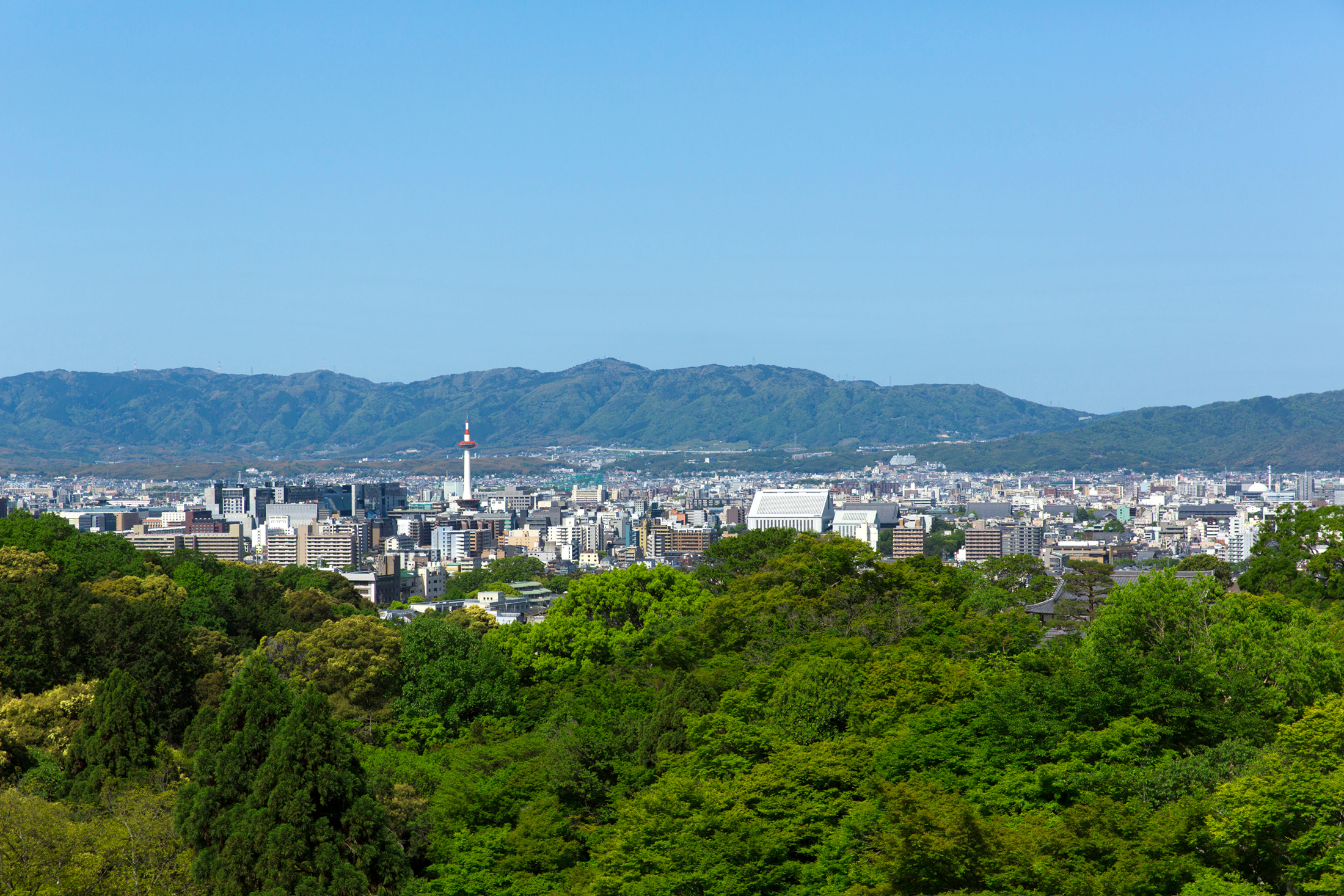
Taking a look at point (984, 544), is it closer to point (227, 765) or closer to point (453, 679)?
point (453, 679)

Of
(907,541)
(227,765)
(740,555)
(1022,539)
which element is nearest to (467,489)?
(907,541)

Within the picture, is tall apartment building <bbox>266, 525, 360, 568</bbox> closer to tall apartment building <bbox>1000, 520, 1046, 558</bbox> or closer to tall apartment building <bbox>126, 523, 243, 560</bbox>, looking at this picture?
Answer: tall apartment building <bbox>126, 523, 243, 560</bbox>

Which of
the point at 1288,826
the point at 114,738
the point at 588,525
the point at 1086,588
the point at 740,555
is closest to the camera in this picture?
the point at 1288,826

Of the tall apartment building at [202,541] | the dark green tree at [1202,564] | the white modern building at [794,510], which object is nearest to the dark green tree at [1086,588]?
the dark green tree at [1202,564]

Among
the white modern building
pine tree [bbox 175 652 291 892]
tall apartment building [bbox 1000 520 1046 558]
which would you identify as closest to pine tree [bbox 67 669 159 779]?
pine tree [bbox 175 652 291 892]

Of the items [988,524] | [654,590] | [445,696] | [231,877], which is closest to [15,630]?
[445,696]

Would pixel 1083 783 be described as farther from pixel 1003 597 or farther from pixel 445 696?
pixel 1003 597

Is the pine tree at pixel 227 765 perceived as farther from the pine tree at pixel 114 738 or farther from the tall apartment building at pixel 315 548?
the tall apartment building at pixel 315 548
